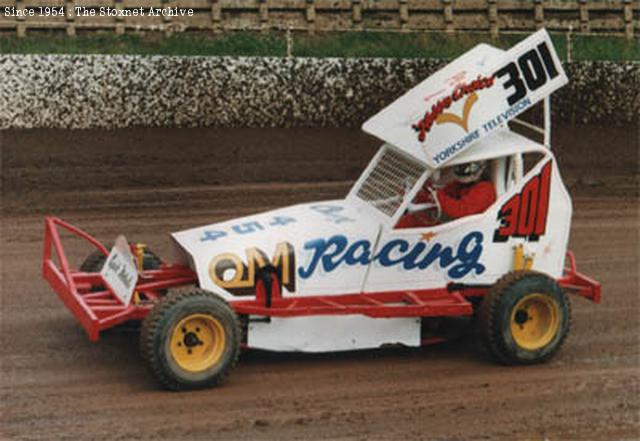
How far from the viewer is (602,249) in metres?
12.8

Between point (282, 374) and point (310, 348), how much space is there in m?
0.25

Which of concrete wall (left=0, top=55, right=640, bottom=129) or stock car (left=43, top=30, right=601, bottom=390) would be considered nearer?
stock car (left=43, top=30, right=601, bottom=390)

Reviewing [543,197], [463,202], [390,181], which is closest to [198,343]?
[390,181]

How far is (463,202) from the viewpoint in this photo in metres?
9.42

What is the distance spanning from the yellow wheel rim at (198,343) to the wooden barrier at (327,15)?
1345 centimetres

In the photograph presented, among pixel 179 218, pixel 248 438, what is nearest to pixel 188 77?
pixel 179 218

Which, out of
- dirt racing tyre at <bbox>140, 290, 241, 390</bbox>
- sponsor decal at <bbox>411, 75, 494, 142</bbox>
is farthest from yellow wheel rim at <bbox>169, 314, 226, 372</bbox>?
sponsor decal at <bbox>411, 75, 494, 142</bbox>

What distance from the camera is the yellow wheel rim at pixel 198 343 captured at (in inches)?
333

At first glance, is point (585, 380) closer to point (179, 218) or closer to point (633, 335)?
point (633, 335)

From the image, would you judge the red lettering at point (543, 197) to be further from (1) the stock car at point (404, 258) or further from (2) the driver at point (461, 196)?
(2) the driver at point (461, 196)

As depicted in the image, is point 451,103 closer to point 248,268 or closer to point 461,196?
point 461,196

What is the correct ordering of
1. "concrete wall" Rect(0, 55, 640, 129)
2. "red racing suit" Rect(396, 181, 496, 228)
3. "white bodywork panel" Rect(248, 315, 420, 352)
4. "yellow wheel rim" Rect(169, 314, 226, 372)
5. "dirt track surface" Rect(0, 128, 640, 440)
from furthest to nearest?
"concrete wall" Rect(0, 55, 640, 129) → "red racing suit" Rect(396, 181, 496, 228) → "white bodywork panel" Rect(248, 315, 420, 352) → "yellow wheel rim" Rect(169, 314, 226, 372) → "dirt track surface" Rect(0, 128, 640, 440)

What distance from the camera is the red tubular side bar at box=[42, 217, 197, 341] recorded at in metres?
8.52

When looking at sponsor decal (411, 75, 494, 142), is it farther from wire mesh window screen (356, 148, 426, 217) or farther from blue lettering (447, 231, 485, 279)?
blue lettering (447, 231, 485, 279)
